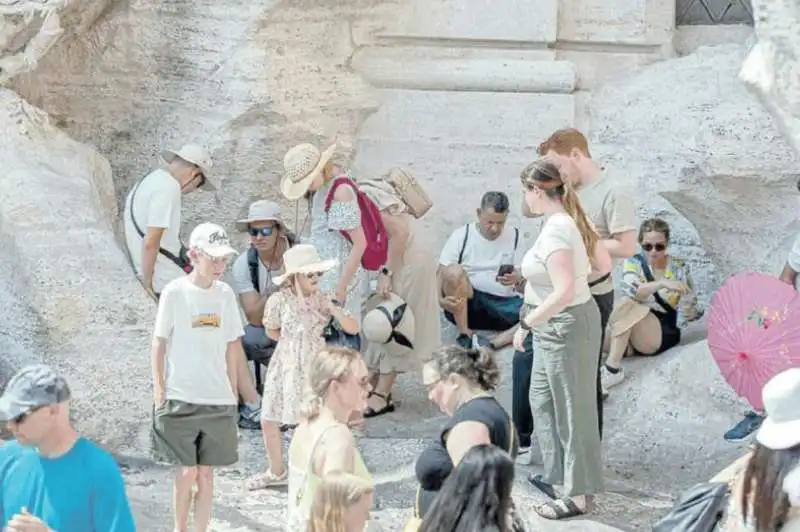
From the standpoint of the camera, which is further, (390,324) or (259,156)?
(259,156)

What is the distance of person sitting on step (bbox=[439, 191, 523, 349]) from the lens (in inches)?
331

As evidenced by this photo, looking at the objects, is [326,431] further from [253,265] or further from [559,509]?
[253,265]

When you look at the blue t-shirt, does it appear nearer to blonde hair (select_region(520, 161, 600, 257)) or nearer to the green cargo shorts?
the green cargo shorts

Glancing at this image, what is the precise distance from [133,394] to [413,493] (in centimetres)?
145

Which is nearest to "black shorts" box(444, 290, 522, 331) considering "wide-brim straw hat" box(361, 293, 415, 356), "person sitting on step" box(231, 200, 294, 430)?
"wide-brim straw hat" box(361, 293, 415, 356)

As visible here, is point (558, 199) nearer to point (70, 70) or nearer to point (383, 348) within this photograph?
point (383, 348)

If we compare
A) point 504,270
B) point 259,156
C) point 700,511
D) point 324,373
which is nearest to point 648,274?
point 504,270

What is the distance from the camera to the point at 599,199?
6.66 meters

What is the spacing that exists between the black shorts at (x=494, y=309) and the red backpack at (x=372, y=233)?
3.42 ft

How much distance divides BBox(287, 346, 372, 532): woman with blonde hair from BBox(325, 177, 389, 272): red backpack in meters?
2.51

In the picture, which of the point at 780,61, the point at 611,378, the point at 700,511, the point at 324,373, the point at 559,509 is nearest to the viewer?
the point at 700,511

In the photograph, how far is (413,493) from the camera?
668 cm

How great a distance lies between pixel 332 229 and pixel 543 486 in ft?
5.13

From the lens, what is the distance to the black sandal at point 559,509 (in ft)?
20.6
